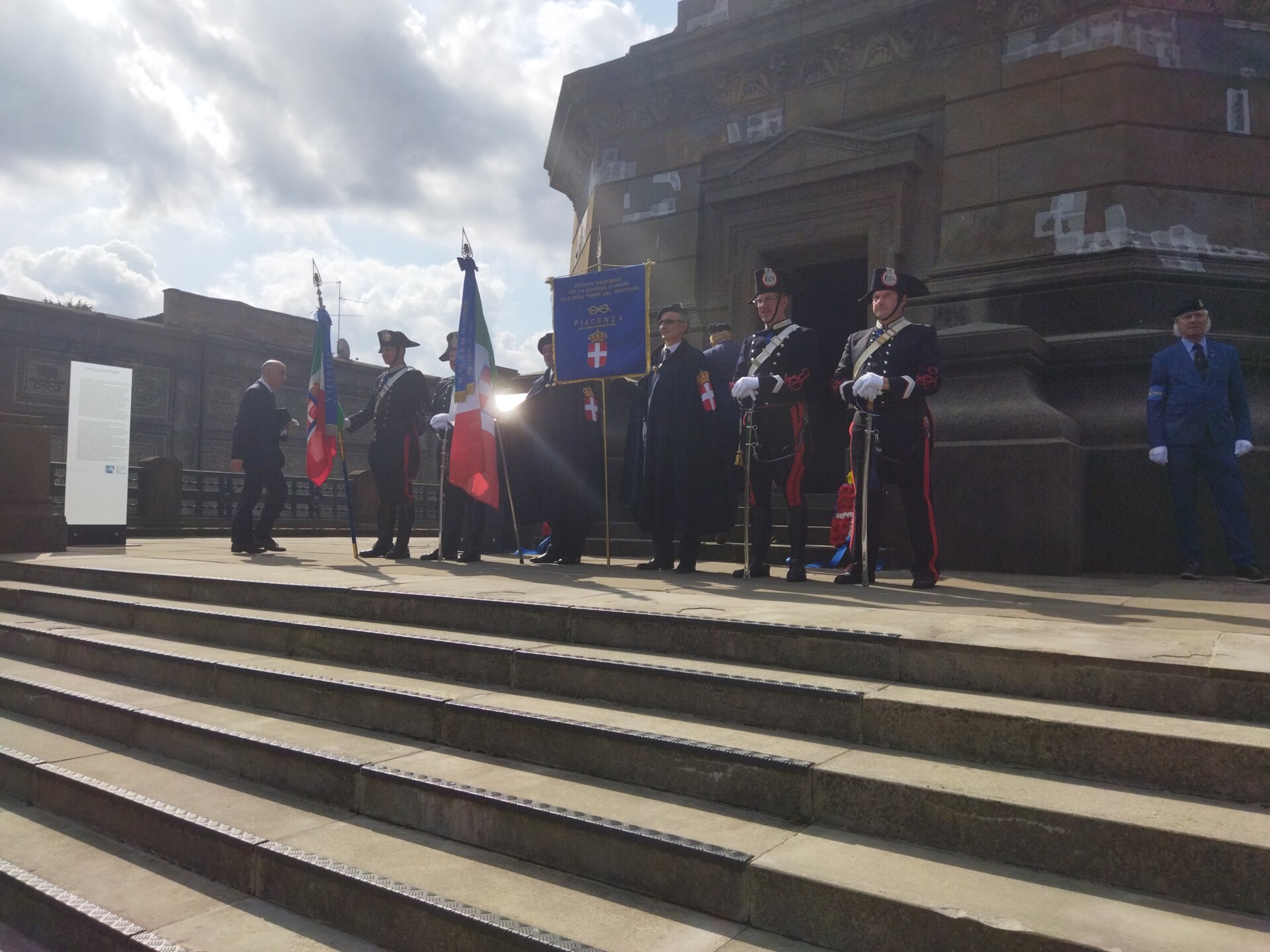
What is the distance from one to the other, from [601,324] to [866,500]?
127 inches

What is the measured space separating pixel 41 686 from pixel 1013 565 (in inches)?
274

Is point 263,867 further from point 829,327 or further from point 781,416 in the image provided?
point 829,327

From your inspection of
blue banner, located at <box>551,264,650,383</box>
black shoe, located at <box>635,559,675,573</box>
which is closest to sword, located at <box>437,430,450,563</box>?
blue banner, located at <box>551,264,650,383</box>

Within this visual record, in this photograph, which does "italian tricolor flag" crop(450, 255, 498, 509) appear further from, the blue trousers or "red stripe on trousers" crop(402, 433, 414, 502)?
the blue trousers

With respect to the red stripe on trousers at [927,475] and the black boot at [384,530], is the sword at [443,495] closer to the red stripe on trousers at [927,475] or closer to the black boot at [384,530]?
the black boot at [384,530]

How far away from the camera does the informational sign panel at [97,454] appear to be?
11312 millimetres

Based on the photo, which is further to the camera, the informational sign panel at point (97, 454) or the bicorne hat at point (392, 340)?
the informational sign panel at point (97, 454)

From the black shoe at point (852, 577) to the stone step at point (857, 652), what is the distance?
2.48m

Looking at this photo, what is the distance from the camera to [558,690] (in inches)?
169

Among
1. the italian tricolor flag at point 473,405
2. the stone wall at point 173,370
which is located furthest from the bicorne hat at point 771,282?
the stone wall at point 173,370

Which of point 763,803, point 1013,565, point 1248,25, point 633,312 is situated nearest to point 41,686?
point 763,803

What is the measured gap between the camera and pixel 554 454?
29.0ft

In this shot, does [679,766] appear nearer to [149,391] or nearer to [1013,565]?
[1013,565]

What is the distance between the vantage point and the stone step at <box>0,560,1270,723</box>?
3176 mm
